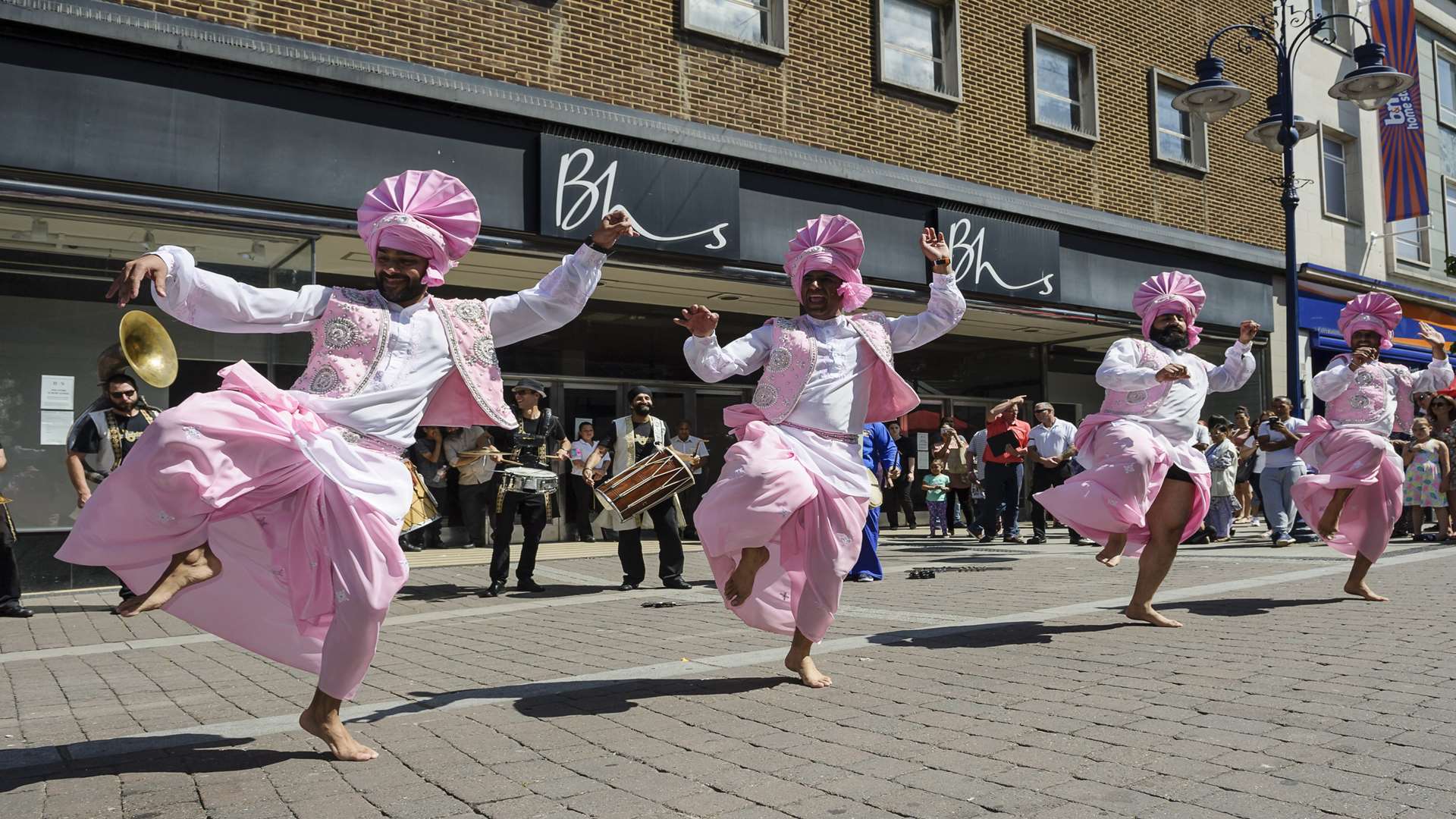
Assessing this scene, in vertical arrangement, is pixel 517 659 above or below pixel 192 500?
below

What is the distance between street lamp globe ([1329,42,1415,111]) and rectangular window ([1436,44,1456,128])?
14.4 m

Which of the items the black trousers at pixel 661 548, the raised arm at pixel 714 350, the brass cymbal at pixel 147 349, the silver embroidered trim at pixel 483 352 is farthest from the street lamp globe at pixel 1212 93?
the silver embroidered trim at pixel 483 352

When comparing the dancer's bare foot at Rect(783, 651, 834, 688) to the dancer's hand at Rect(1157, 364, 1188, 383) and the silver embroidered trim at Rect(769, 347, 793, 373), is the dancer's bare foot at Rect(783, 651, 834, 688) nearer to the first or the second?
the silver embroidered trim at Rect(769, 347, 793, 373)

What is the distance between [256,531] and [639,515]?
555 centimetres

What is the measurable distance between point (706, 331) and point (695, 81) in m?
9.43

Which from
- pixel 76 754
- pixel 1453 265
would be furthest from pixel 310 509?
pixel 1453 265

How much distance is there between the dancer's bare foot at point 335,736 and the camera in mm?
3807

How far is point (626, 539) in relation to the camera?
32.6ft

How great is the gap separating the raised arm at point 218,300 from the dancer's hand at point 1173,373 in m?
4.36

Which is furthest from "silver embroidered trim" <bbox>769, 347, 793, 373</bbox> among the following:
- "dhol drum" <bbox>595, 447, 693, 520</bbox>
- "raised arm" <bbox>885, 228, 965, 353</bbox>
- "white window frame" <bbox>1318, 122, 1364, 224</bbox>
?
"white window frame" <bbox>1318, 122, 1364, 224</bbox>

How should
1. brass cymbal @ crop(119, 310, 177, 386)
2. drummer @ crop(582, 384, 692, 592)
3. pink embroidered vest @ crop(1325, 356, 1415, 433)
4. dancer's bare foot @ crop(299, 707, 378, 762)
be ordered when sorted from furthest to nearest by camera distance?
drummer @ crop(582, 384, 692, 592) → pink embroidered vest @ crop(1325, 356, 1415, 433) → brass cymbal @ crop(119, 310, 177, 386) → dancer's bare foot @ crop(299, 707, 378, 762)

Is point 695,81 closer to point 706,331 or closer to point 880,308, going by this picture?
point 880,308

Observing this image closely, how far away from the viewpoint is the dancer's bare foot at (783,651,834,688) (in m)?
4.98

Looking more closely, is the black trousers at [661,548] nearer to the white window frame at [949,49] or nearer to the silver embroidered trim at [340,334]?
the silver embroidered trim at [340,334]
